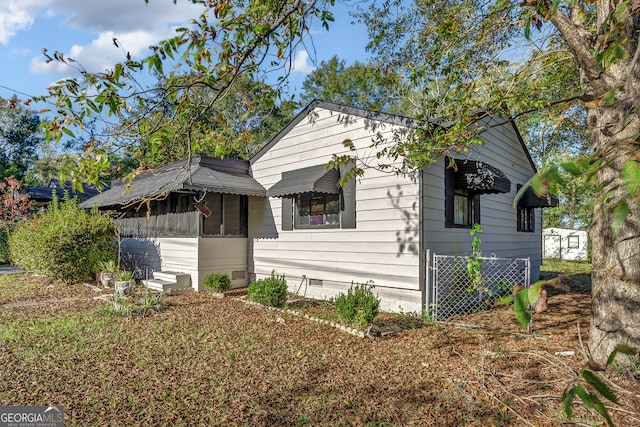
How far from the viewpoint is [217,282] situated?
8.67 metres

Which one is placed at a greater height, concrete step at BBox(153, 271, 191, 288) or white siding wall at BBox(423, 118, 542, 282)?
white siding wall at BBox(423, 118, 542, 282)

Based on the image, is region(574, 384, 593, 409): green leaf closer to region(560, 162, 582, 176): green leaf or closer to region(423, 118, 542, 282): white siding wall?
region(560, 162, 582, 176): green leaf

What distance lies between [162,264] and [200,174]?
2.98 meters

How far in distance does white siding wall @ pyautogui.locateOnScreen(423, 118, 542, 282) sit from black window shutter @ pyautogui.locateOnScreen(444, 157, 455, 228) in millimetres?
93

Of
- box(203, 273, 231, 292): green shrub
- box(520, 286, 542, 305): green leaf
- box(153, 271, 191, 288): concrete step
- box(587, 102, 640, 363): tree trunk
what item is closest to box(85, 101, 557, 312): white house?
box(153, 271, 191, 288): concrete step

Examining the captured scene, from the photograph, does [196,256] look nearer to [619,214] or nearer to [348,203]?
[348,203]

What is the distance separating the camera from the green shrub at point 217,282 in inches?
342

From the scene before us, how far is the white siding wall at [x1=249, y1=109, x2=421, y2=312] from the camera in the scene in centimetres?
682

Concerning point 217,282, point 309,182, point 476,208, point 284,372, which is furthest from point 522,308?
point 217,282

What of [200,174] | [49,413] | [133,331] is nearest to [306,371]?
[49,413]

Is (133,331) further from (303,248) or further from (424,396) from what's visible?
(424,396)

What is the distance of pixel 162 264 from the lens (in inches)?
407

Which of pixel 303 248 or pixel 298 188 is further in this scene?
pixel 303 248

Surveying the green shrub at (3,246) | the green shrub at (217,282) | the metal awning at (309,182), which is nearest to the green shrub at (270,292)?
the green shrub at (217,282)
